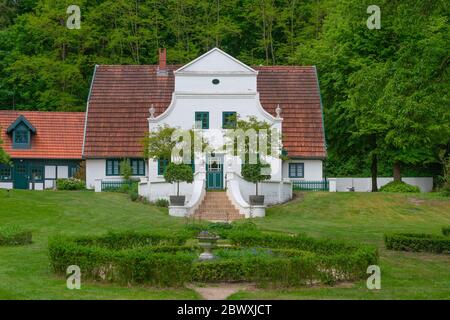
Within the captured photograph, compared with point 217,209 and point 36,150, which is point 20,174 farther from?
point 217,209

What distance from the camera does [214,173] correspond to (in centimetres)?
4838

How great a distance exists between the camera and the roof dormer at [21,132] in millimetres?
54312

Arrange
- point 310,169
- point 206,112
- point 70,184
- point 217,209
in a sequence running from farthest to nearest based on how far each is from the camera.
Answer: point 310,169 → point 70,184 → point 206,112 → point 217,209

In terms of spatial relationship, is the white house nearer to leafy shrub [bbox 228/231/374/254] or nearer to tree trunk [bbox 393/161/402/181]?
tree trunk [bbox 393/161/402/181]

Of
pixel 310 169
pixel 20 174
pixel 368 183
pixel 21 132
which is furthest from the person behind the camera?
pixel 368 183

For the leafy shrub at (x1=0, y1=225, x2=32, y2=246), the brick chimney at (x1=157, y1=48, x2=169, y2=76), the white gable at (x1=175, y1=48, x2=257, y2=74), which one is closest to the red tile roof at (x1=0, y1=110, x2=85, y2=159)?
the brick chimney at (x1=157, y1=48, x2=169, y2=76)

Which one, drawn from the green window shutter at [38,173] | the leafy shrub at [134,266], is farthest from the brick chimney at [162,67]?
the leafy shrub at [134,266]

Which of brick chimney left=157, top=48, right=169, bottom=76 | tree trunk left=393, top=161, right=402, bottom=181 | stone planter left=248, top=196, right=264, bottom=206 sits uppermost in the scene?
brick chimney left=157, top=48, right=169, bottom=76

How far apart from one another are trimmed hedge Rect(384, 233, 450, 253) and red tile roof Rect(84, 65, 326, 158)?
23.0 meters

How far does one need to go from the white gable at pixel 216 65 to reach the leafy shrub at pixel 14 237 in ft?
75.2

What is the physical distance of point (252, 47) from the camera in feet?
250

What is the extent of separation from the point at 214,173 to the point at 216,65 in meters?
6.63

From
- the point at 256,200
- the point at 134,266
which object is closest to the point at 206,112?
the point at 256,200

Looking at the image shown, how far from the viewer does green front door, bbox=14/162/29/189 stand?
54312 mm
